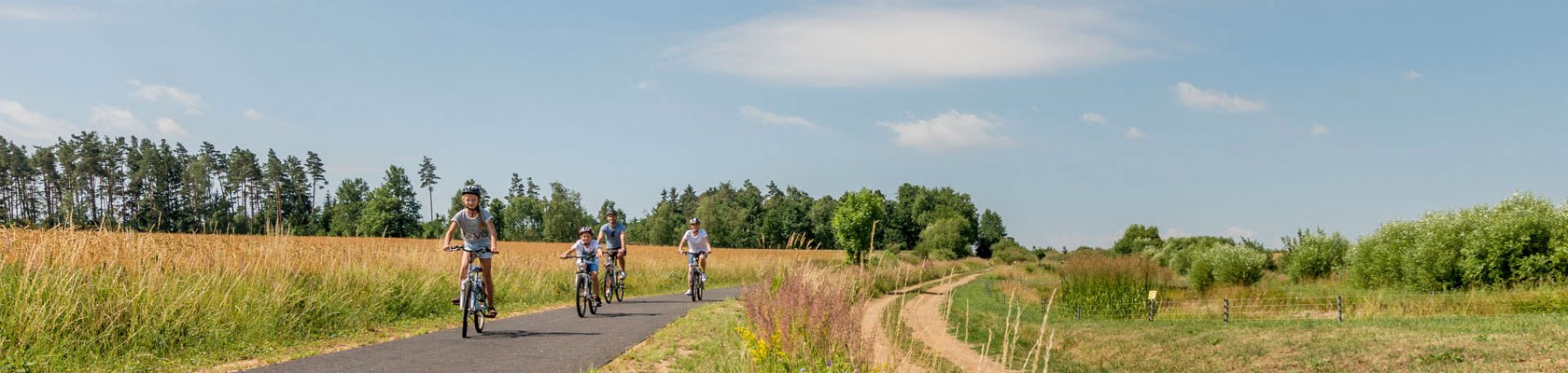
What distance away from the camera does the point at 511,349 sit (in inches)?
403

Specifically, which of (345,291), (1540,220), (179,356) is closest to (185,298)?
(179,356)

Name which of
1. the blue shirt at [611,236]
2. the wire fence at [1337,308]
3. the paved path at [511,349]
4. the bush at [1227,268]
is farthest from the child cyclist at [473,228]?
the bush at [1227,268]

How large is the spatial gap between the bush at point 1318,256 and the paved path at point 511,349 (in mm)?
41754

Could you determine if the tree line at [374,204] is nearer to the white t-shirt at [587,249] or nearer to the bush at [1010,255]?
the bush at [1010,255]

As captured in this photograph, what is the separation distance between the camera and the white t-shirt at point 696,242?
18.8 m

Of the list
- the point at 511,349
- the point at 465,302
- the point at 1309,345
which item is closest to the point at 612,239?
the point at 465,302

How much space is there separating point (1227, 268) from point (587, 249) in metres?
37.7

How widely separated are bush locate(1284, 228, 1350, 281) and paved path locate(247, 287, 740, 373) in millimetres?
41754

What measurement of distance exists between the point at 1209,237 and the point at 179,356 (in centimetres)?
9249

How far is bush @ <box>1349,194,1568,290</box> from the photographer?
1179 inches

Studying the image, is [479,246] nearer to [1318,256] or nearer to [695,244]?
[695,244]

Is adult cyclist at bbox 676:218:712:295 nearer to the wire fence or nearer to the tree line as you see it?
the wire fence

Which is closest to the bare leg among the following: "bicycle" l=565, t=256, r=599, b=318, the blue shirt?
"bicycle" l=565, t=256, r=599, b=318

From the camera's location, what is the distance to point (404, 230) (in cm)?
10744
